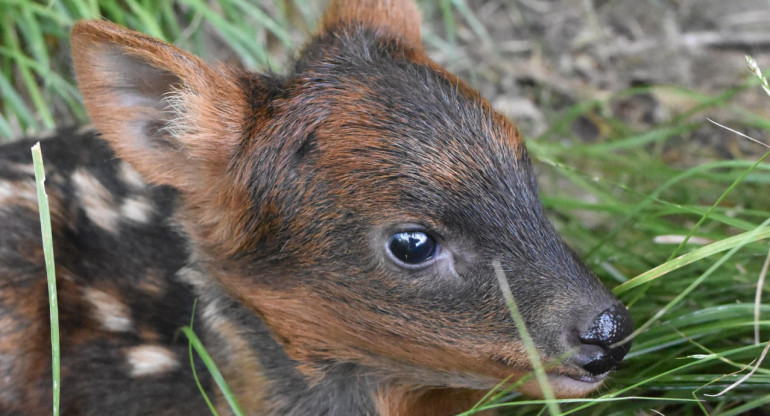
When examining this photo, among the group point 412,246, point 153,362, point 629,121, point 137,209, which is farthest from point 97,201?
point 629,121

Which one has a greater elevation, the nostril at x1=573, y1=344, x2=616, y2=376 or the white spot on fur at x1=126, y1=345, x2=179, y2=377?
the nostril at x1=573, y1=344, x2=616, y2=376

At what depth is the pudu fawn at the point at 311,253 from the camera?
7.18 ft

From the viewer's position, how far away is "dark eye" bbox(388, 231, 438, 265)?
2.19 meters

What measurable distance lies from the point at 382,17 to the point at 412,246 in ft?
3.07

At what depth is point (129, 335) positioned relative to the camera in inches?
109


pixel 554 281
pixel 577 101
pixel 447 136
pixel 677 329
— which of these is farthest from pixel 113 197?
pixel 577 101

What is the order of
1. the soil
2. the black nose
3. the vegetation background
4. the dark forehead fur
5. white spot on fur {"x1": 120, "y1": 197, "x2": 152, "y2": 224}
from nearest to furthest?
1. the black nose
2. the dark forehead fur
3. the vegetation background
4. white spot on fur {"x1": 120, "y1": 197, "x2": 152, "y2": 224}
5. the soil

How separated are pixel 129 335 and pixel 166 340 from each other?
0.13 meters

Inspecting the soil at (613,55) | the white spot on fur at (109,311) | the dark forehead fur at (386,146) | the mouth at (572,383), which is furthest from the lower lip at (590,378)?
the soil at (613,55)

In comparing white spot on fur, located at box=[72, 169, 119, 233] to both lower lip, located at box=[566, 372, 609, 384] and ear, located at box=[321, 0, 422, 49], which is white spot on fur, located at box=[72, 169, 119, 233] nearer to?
ear, located at box=[321, 0, 422, 49]

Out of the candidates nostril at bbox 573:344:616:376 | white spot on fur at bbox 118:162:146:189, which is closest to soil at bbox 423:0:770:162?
white spot on fur at bbox 118:162:146:189

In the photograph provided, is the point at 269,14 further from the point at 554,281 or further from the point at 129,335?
the point at 554,281

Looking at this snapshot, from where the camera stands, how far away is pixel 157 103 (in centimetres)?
242

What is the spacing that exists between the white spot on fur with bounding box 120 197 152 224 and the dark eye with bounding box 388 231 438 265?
1062mm
